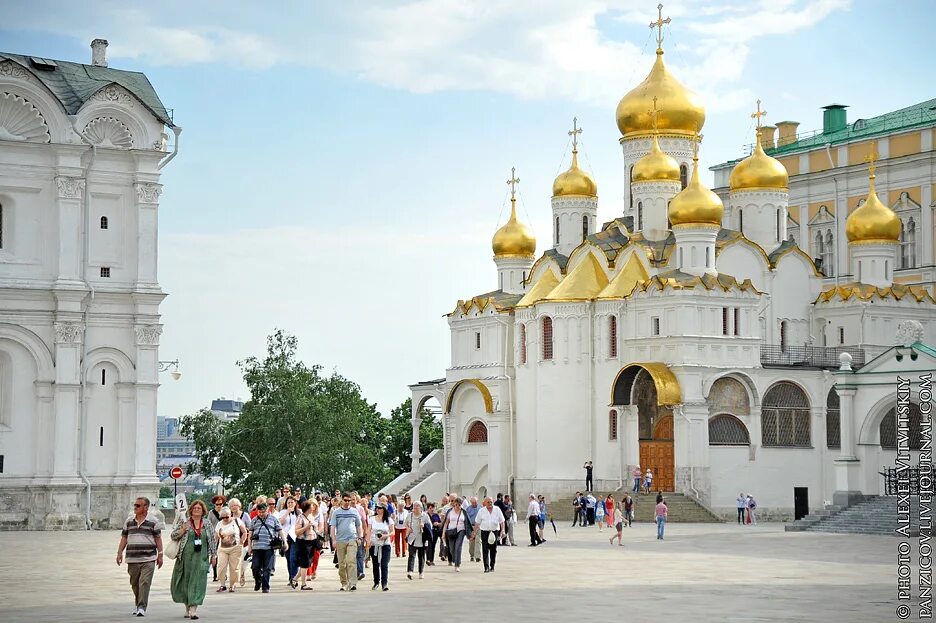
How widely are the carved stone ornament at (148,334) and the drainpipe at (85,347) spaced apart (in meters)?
1.37

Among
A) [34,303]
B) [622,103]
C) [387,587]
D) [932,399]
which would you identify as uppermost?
[622,103]

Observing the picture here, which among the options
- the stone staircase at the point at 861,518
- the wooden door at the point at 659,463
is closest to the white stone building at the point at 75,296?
the wooden door at the point at 659,463

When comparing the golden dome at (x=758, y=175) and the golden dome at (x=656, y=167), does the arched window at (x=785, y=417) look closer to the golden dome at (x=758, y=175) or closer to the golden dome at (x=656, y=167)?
the golden dome at (x=758, y=175)

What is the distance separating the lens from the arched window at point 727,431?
45.9 m

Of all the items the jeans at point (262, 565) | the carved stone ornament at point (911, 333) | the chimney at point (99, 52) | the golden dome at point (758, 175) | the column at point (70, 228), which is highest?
the chimney at point (99, 52)

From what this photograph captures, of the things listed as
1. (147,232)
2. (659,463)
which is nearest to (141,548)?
(147,232)

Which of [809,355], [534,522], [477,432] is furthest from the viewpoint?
[477,432]

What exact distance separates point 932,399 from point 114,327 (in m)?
21.1

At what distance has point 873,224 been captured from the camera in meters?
50.5

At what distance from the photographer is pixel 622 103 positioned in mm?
53031

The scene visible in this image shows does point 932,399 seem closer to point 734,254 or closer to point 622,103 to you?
point 734,254

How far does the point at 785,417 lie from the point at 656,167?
951cm

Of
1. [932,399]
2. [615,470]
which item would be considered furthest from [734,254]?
[932,399]

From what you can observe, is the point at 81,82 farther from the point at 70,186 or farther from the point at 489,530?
the point at 489,530
